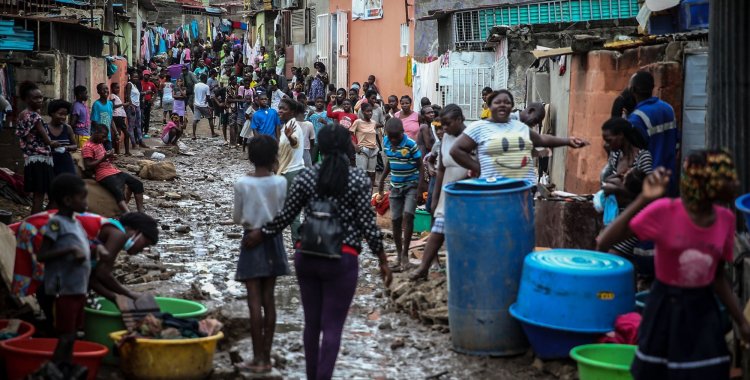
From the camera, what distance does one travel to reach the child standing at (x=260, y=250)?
649 cm

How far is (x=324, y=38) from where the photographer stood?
1315 inches

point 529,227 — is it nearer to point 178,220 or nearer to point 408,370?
point 408,370

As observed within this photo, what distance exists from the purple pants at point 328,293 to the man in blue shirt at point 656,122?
3.01 metres

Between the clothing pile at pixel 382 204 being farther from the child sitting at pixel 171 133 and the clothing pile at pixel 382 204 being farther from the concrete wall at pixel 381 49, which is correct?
the concrete wall at pixel 381 49

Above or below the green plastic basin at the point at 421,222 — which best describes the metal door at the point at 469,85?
above

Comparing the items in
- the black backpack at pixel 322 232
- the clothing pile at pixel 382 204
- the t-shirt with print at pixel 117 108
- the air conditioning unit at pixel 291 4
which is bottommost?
the clothing pile at pixel 382 204

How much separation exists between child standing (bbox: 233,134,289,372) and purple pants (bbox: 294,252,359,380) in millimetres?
516

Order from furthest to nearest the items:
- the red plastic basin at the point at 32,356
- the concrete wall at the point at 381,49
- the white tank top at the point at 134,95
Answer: the concrete wall at the point at 381,49 → the white tank top at the point at 134,95 → the red plastic basin at the point at 32,356

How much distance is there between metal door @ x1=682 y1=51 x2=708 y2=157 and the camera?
938 centimetres

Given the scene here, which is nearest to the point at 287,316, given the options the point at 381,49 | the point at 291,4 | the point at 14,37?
the point at 14,37

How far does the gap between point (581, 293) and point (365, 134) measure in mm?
8221

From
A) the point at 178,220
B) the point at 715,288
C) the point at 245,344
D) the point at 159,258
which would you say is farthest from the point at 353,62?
the point at 715,288

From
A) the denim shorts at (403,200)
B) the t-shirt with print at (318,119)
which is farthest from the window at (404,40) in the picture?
the denim shorts at (403,200)

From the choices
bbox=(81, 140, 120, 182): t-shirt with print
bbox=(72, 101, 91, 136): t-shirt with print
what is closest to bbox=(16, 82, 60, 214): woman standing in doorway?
bbox=(81, 140, 120, 182): t-shirt with print
